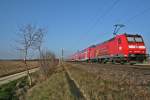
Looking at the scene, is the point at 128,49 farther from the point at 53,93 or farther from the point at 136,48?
the point at 53,93

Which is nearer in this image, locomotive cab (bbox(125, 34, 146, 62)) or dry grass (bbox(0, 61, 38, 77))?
locomotive cab (bbox(125, 34, 146, 62))

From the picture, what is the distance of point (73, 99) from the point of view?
8.97 meters

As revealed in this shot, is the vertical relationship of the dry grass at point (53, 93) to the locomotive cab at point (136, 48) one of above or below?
below

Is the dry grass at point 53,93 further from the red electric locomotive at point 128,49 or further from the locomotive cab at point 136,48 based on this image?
the locomotive cab at point 136,48

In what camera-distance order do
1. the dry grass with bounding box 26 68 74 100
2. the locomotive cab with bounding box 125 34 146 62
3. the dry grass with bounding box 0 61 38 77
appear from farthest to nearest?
the dry grass with bounding box 0 61 38 77
the locomotive cab with bounding box 125 34 146 62
the dry grass with bounding box 26 68 74 100

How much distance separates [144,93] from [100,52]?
36293 mm

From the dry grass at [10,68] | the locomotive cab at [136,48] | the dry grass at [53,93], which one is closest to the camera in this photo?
the dry grass at [53,93]

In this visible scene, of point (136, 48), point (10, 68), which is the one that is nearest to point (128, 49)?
point (136, 48)

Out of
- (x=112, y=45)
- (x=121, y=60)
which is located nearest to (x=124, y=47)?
(x=121, y=60)

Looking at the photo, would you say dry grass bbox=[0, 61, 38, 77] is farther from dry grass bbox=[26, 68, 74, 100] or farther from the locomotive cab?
dry grass bbox=[26, 68, 74, 100]

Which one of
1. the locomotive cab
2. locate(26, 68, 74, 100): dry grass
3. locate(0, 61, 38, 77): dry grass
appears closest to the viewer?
locate(26, 68, 74, 100): dry grass

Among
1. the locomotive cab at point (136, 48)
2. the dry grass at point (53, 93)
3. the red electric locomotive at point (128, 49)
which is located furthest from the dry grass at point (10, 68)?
the dry grass at point (53, 93)

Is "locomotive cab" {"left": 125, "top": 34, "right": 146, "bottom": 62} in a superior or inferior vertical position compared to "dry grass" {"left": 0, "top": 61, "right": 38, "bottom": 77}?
superior

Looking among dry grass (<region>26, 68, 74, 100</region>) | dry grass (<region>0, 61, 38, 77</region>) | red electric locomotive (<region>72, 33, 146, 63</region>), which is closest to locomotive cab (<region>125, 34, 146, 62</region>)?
red electric locomotive (<region>72, 33, 146, 63</region>)
